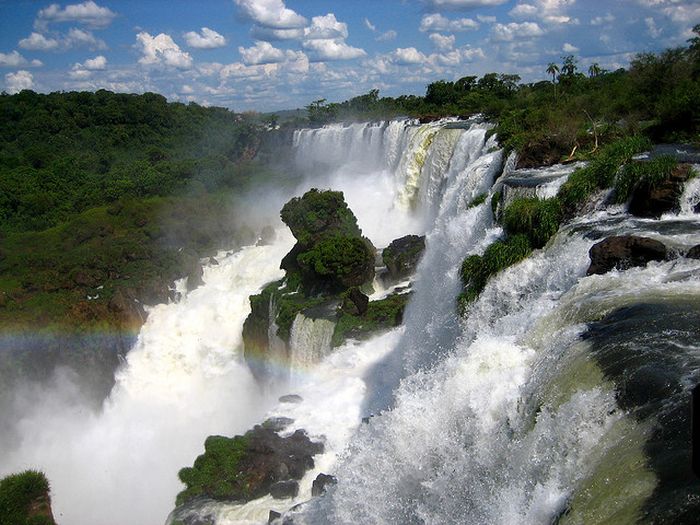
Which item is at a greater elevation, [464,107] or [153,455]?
[464,107]

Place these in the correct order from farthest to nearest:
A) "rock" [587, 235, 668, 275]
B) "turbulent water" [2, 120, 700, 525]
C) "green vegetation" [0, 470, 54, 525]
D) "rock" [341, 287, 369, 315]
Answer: "rock" [341, 287, 369, 315] < "green vegetation" [0, 470, 54, 525] < "rock" [587, 235, 668, 275] < "turbulent water" [2, 120, 700, 525]

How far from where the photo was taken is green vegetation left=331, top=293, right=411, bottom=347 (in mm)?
16328

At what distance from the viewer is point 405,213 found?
88.7 ft

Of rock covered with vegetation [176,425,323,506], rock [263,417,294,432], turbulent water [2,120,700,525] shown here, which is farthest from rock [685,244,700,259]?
rock [263,417,294,432]

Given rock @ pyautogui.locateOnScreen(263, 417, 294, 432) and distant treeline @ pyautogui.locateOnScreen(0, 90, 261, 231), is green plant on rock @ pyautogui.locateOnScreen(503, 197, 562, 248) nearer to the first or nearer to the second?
rock @ pyautogui.locateOnScreen(263, 417, 294, 432)

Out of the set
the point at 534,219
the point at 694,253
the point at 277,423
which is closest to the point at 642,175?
the point at 534,219

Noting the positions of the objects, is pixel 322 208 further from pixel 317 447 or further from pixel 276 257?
pixel 317 447

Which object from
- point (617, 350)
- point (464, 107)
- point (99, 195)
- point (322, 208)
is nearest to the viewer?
point (617, 350)

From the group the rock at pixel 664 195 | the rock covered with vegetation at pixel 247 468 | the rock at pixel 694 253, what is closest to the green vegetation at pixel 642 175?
the rock at pixel 664 195

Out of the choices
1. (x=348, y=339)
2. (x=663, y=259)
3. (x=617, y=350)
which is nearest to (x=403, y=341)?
(x=348, y=339)

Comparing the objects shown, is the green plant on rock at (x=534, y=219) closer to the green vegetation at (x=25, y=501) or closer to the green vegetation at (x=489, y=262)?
the green vegetation at (x=489, y=262)

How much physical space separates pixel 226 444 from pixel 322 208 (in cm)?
1239

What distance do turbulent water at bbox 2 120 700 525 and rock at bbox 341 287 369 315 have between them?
0.86 metres

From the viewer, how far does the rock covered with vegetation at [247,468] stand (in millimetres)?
11164
